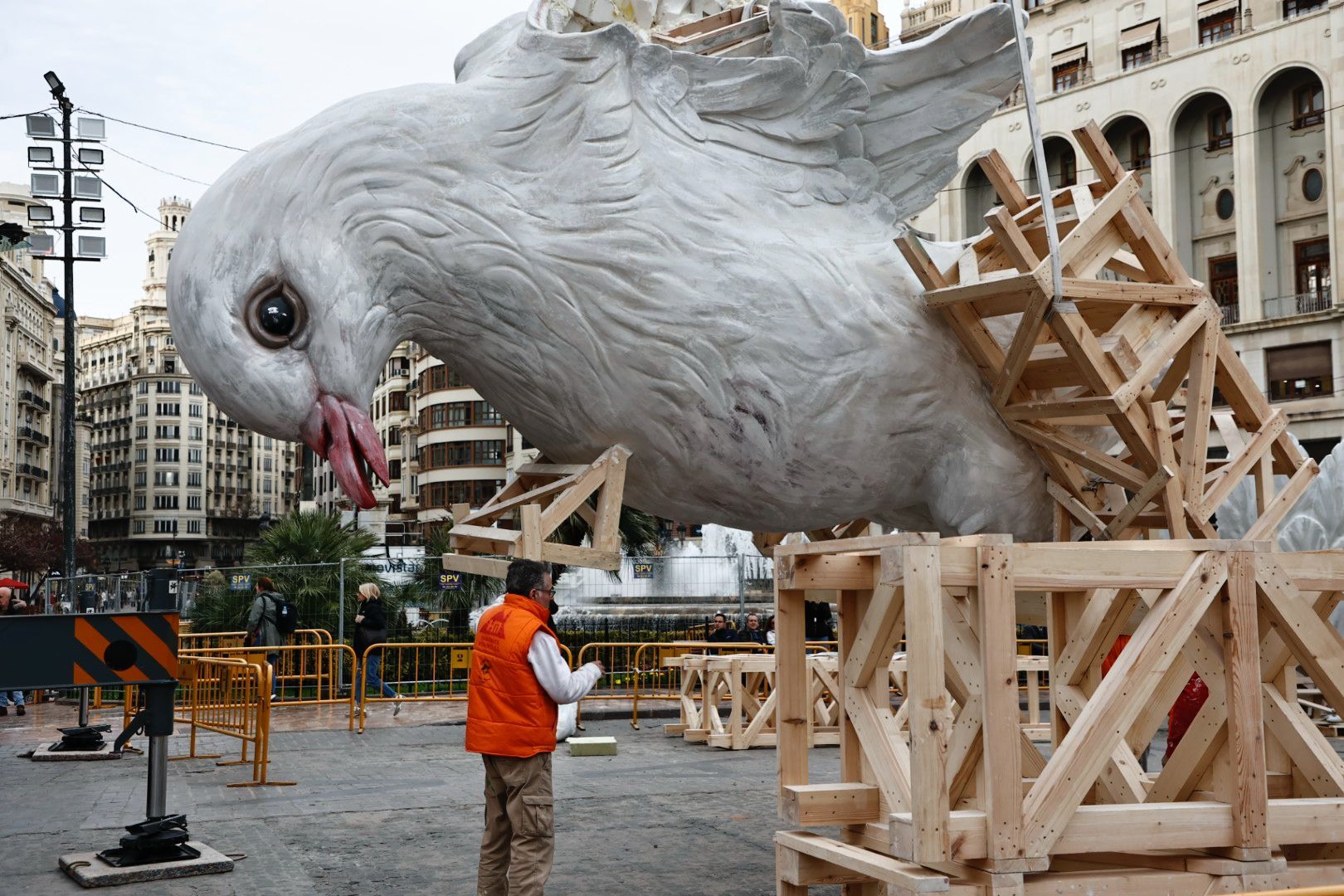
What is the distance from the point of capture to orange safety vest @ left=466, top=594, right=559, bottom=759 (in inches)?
214

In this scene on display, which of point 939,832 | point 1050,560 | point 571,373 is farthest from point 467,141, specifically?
point 939,832

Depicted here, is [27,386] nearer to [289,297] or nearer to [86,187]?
[86,187]

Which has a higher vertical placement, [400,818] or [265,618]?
[265,618]

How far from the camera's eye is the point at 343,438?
5.11m

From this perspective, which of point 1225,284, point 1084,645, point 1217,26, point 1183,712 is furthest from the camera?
point 1225,284

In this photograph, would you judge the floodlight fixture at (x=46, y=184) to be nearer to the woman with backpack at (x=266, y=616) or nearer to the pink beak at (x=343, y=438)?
the woman with backpack at (x=266, y=616)

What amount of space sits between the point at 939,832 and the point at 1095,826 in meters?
0.57

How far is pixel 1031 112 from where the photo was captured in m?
5.23

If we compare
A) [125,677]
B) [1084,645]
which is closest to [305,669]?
[125,677]

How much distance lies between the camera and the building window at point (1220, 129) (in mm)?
35312

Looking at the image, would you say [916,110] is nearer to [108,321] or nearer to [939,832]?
[939,832]

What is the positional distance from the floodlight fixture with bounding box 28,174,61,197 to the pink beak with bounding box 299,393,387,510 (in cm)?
1762

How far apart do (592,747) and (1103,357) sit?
310 inches

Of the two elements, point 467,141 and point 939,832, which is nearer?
point 939,832
